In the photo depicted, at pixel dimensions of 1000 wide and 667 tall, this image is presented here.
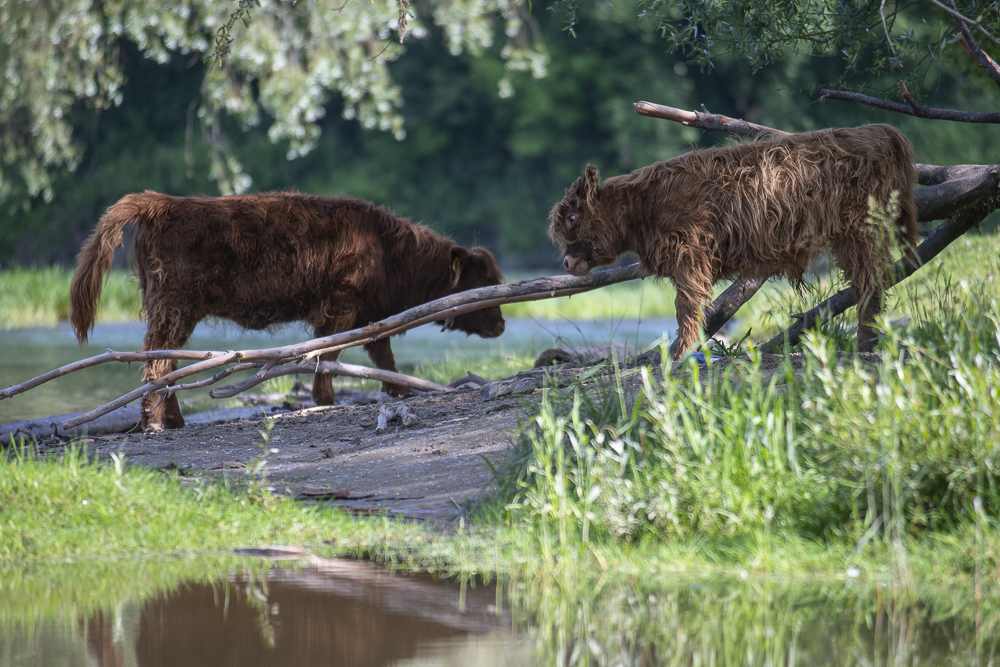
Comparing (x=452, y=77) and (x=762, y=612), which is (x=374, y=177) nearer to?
(x=452, y=77)

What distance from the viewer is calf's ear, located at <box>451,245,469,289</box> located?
793 cm

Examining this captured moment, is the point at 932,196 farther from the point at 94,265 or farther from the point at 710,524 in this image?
the point at 94,265

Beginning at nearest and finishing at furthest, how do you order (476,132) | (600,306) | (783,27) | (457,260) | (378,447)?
(378,447) → (783,27) → (457,260) → (600,306) → (476,132)

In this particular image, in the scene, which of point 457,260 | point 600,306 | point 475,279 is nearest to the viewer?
point 457,260

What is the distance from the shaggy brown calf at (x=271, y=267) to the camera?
702 centimetres

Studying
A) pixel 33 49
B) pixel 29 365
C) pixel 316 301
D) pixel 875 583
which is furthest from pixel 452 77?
pixel 875 583

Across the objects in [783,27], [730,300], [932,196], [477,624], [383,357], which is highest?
[783,27]

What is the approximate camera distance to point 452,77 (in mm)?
31734

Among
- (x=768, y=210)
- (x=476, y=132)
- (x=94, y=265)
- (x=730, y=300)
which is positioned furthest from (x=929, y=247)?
(x=476, y=132)

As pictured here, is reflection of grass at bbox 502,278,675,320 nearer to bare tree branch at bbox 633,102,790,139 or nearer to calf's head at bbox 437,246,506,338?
calf's head at bbox 437,246,506,338

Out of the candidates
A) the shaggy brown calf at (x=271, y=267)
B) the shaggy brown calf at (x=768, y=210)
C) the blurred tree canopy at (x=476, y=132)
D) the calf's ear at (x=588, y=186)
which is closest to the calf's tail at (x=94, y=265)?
the shaggy brown calf at (x=271, y=267)

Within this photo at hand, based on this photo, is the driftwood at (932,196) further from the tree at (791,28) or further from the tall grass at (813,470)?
the tall grass at (813,470)

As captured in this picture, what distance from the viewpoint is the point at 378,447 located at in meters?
5.74

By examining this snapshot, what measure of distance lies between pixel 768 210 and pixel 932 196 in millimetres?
1616
